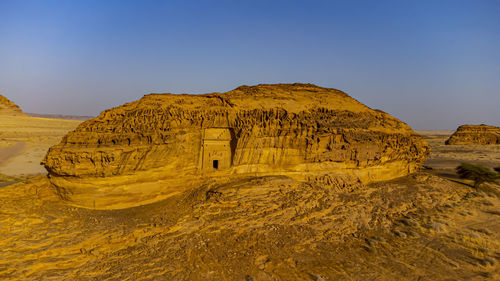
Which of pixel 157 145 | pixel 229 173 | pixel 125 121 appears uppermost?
pixel 125 121

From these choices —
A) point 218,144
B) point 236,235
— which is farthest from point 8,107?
point 236,235

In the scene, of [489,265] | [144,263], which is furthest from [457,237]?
[144,263]

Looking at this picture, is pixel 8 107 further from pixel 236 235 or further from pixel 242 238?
pixel 242 238

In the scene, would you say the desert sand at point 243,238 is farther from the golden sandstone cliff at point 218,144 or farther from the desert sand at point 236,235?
the golden sandstone cliff at point 218,144

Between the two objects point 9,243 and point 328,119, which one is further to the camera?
point 328,119

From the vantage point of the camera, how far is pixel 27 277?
17.5ft

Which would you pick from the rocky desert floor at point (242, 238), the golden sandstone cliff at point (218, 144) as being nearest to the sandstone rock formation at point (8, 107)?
the golden sandstone cliff at point (218, 144)

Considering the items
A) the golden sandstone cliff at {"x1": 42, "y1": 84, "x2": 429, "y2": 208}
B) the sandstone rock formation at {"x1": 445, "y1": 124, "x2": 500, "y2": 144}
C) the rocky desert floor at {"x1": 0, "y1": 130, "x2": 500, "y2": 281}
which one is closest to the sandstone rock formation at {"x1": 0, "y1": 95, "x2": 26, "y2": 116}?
the golden sandstone cliff at {"x1": 42, "y1": 84, "x2": 429, "y2": 208}

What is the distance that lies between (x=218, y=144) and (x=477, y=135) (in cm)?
5745

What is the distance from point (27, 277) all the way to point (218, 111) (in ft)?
23.3

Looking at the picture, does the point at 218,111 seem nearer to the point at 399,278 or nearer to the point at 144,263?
the point at 144,263

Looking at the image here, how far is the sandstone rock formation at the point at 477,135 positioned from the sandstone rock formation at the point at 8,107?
375 ft

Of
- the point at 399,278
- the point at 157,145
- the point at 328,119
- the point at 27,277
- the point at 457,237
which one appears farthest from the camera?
the point at 328,119

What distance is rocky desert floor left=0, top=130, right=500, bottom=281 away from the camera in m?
6.13
